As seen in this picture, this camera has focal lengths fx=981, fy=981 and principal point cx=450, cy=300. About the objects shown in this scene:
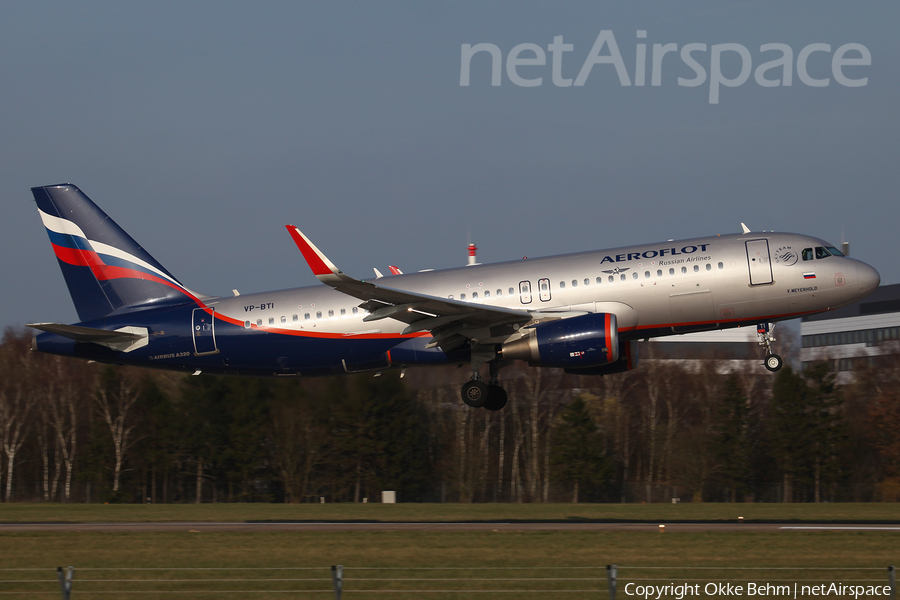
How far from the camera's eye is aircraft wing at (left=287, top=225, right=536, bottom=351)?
27297 millimetres

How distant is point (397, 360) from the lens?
105 feet

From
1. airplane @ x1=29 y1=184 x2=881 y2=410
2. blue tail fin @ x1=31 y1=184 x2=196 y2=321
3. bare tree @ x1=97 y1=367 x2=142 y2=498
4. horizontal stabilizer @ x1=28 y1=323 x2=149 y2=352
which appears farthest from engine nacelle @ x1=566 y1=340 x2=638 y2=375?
bare tree @ x1=97 y1=367 x2=142 y2=498

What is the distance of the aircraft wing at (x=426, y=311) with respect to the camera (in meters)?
27.3

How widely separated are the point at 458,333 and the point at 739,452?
45652 mm

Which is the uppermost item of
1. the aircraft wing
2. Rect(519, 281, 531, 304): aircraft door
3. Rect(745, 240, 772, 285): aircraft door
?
Rect(745, 240, 772, 285): aircraft door

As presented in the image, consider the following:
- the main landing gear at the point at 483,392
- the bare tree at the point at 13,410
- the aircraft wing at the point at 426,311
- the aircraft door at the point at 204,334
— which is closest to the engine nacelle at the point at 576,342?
the aircraft wing at the point at 426,311
